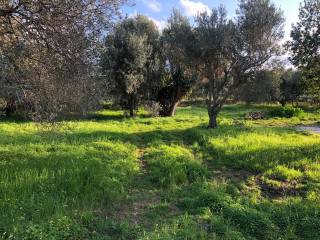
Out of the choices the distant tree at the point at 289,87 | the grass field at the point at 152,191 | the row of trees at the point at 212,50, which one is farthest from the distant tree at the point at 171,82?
the distant tree at the point at 289,87

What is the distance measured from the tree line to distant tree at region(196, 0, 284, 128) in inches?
2.5

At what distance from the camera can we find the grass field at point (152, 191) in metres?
7.28

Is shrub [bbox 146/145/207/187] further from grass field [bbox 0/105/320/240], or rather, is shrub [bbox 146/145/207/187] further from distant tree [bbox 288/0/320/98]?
distant tree [bbox 288/0/320/98]

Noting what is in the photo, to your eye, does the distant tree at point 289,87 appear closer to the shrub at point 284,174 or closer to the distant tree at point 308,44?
the distant tree at point 308,44

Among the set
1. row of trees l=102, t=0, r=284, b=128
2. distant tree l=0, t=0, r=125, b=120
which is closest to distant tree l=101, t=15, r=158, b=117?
row of trees l=102, t=0, r=284, b=128

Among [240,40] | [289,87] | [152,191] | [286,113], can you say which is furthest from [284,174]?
[289,87]

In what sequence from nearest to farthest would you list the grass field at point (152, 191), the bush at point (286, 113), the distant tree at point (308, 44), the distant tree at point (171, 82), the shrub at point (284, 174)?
1. the grass field at point (152, 191)
2. the shrub at point (284, 174)
3. the distant tree at point (308, 44)
4. the distant tree at point (171, 82)
5. the bush at point (286, 113)

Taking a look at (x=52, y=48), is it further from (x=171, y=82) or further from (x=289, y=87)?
(x=289, y=87)

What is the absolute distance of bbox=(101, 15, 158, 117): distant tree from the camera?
3212 cm

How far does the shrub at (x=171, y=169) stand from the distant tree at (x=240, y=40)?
11555 millimetres

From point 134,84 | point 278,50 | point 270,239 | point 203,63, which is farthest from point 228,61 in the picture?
point 270,239

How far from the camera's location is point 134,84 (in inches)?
1293

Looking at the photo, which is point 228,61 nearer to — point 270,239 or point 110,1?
point 110,1

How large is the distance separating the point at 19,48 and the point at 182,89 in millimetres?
29477
